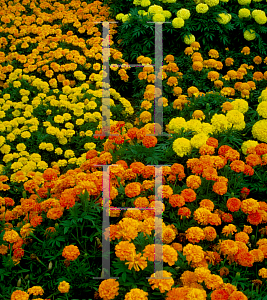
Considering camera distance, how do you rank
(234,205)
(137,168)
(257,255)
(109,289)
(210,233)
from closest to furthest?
(109,289) < (257,255) < (210,233) < (234,205) < (137,168)

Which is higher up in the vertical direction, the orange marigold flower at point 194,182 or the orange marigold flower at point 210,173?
the orange marigold flower at point 210,173

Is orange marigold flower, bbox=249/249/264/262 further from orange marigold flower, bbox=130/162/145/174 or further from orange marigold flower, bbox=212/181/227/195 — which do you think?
orange marigold flower, bbox=130/162/145/174

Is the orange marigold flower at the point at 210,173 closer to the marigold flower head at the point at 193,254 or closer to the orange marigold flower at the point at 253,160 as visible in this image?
the orange marigold flower at the point at 253,160


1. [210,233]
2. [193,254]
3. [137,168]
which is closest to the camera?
[193,254]

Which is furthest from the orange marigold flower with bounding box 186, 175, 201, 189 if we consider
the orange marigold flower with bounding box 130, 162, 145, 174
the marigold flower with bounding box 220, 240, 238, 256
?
the marigold flower with bounding box 220, 240, 238, 256

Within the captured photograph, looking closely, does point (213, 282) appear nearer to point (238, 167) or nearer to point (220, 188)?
point (220, 188)

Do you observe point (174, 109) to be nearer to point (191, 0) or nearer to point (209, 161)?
point (209, 161)

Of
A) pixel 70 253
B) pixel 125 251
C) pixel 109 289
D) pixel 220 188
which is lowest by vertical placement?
pixel 109 289

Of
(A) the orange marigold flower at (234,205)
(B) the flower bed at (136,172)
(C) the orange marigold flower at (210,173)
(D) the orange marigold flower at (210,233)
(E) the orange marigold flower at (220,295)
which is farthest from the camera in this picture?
(C) the orange marigold flower at (210,173)

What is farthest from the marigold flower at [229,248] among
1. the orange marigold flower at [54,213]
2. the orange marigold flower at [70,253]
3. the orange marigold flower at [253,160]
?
the orange marigold flower at [54,213]

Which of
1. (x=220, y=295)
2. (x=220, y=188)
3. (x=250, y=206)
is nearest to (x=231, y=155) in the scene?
(x=220, y=188)

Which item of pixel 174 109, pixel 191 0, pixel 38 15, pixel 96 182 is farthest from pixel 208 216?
pixel 38 15

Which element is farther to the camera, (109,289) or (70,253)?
(70,253)

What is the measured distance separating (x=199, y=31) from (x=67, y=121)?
2.93m
